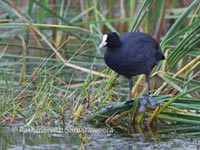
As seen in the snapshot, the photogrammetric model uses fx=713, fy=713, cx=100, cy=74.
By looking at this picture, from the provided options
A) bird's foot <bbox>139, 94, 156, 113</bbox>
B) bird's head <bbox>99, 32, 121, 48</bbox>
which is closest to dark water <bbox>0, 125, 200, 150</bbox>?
bird's foot <bbox>139, 94, 156, 113</bbox>

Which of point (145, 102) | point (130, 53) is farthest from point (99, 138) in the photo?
point (130, 53)

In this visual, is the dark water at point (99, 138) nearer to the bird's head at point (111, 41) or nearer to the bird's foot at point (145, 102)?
the bird's foot at point (145, 102)

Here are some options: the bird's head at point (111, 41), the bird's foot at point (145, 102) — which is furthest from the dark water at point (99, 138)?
the bird's head at point (111, 41)

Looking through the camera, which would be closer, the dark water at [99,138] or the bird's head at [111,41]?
the dark water at [99,138]

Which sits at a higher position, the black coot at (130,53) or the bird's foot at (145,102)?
the black coot at (130,53)

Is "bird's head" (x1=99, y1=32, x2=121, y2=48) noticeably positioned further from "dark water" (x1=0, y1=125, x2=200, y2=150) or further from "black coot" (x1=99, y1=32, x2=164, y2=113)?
"dark water" (x1=0, y1=125, x2=200, y2=150)

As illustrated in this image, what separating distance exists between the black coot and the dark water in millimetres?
234

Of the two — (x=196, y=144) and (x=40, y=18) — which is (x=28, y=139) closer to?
(x=196, y=144)

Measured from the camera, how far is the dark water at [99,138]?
4.34m

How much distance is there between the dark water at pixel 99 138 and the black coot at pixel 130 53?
234 mm

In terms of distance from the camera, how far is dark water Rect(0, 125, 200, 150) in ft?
14.2

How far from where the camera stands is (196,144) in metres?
4.42

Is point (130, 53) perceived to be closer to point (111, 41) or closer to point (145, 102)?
point (111, 41)

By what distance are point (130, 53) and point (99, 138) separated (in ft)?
Answer: 2.42
